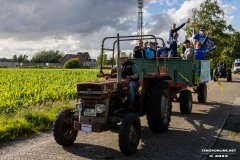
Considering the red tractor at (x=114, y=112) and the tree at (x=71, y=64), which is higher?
the tree at (x=71, y=64)

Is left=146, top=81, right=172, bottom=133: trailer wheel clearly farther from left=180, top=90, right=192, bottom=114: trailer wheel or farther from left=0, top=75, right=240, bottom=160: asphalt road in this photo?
left=180, top=90, right=192, bottom=114: trailer wheel

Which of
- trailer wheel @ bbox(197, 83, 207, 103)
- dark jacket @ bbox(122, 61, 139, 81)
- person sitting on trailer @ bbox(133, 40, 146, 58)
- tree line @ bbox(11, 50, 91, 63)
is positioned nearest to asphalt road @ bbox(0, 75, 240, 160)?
dark jacket @ bbox(122, 61, 139, 81)

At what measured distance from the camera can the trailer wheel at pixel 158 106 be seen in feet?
22.7

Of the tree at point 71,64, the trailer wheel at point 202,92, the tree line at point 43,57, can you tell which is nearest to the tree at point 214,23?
the trailer wheel at point 202,92

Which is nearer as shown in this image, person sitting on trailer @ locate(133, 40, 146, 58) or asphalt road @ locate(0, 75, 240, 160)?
asphalt road @ locate(0, 75, 240, 160)

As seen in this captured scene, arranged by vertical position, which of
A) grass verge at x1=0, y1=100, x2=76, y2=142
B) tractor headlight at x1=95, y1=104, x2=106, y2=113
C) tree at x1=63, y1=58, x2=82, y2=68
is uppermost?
tree at x1=63, y1=58, x2=82, y2=68

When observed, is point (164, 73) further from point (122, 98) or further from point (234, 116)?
point (234, 116)

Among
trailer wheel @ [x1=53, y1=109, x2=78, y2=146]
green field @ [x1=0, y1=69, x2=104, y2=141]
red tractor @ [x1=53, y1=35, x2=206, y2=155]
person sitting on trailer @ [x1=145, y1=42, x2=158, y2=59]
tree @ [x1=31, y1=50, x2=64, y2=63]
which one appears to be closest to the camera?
red tractor @ [x1=53, y1=35, x2=206, y2=155]

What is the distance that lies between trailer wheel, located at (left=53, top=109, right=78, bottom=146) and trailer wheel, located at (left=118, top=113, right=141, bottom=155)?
1.22 metres

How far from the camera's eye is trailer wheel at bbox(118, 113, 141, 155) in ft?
18.1

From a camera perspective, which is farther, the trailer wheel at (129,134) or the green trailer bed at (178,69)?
the green trailer bed at (178,69)

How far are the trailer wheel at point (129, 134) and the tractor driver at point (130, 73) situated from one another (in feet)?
2.96

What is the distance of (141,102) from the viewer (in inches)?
276

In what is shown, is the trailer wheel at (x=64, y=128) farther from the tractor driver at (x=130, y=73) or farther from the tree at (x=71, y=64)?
the tree at (x=71, y=64)
